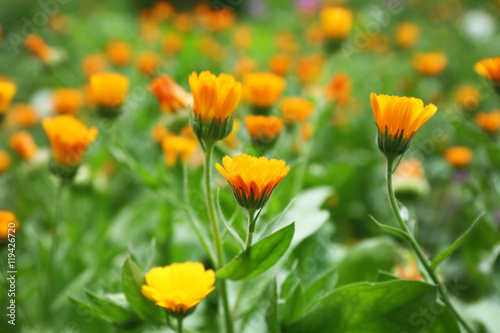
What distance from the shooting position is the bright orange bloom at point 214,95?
0.60 m

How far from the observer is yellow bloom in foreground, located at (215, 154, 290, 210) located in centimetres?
55

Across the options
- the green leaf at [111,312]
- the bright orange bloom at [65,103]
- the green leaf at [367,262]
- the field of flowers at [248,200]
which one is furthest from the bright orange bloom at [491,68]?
the bright orange bloom at [65,103]

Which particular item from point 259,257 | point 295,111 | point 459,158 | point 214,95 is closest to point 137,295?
point 259,257

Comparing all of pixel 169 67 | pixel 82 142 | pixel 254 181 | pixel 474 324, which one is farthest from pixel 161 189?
pixel 169 67

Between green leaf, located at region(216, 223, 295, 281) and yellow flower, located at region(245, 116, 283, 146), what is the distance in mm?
297

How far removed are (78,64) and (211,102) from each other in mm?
2557

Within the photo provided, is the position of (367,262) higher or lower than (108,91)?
lower

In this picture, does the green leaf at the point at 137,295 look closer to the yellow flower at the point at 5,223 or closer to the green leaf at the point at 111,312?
the green leaf at the point at 111,312

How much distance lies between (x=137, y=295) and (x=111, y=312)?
6 centimetres

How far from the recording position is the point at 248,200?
576 millimetres

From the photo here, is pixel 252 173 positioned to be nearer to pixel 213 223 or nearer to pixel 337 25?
pixel 213 223


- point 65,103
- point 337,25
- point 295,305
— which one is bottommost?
point 65,103

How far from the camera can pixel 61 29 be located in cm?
283

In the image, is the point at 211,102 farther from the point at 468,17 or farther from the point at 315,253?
the point at 468,17
